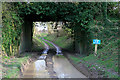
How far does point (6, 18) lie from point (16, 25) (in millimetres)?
2231

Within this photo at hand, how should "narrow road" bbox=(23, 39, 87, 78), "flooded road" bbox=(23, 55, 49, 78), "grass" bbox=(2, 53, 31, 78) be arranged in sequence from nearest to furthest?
1. "grass" bbox=(2, 53, 31, 78)
2. "flooded road" bbox=(23, 55, 49, 78)
3. "narrow road" bbox=(23, 39, 87, 78)

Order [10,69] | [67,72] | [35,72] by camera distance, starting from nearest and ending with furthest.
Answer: [10,69]
[35,72]
[67,72]

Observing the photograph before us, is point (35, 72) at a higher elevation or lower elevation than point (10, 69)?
lower

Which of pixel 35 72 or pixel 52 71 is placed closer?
pixel 35 72

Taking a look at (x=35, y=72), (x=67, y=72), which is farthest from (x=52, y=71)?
(x=35, y=72)

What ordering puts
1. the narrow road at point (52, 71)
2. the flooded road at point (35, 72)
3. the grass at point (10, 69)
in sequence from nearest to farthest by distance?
the grass at point (10, 69), the flooded road at point (35, 72), the narrow road at point (52, 71)

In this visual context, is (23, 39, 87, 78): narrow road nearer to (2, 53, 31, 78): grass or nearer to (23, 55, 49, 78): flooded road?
(23, 55, 49, 78): flooded road

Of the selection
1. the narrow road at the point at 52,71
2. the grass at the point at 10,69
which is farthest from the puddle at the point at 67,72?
the grass at the point at 10,69

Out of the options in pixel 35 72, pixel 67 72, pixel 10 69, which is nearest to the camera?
pixel 10 69

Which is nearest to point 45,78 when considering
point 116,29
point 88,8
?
point 116,29

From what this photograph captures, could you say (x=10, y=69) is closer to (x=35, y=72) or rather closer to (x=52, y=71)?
(x=35, y=72)

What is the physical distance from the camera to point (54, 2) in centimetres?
1350

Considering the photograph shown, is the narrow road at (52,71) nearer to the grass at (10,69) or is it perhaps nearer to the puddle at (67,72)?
the puddle at (67,72)

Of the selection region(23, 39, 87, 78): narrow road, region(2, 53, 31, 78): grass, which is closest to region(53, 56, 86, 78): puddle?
region(23, 39, 87, 78): narrow road
